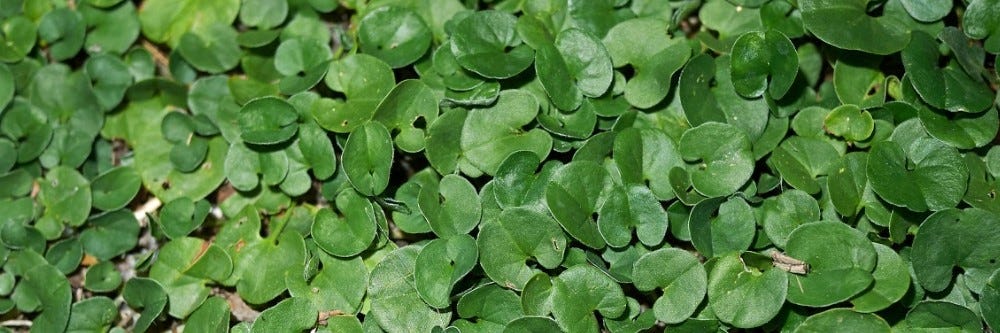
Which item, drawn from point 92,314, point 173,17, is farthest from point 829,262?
point 173,17

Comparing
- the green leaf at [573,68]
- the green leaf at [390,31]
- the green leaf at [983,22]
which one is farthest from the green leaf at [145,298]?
the green leaf at [983,22]

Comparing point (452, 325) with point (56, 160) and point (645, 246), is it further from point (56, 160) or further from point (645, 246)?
point (56, 160)

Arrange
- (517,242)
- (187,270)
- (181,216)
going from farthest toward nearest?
1. (181,216)
2. (187,270)
3. (517,242)

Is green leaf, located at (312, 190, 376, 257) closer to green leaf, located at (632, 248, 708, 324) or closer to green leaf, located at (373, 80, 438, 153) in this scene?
green leaf, located at (373, 80, 438, 153)

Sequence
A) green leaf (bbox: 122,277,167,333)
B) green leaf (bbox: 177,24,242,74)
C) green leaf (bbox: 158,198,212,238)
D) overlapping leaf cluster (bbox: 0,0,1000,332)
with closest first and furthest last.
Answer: overlapping leaf cluster (bbox: 0,0,1000,332) → green leaf (bbox: 122,277,167,333) → green leaf (bbox: 158,198,212,238) → green leaf (bbox: 177,24,242,74)

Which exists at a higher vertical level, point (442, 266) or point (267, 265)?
point (442, 266)

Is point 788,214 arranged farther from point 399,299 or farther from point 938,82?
point 399,299

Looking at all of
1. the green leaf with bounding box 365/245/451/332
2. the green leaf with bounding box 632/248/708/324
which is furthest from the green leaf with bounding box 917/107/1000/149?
the green leaf with bounding box 365/245/451/332
